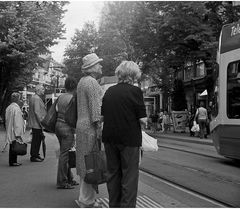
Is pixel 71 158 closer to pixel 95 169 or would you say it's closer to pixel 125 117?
pixel 95 169

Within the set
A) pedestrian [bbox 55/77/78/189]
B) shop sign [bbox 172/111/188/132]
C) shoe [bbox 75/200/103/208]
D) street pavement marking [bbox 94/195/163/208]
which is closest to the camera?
shoe [bbox 75/200/103/208]

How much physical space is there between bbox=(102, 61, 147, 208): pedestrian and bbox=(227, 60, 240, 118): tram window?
17.9ft

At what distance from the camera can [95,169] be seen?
516 centimetres

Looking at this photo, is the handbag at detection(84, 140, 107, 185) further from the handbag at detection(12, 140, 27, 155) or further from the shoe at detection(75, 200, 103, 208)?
the handbag at detection(12, 140, 27, 155)

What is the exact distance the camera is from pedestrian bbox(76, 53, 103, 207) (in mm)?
5301

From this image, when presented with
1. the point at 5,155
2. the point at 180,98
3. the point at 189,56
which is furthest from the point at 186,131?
the point at 5,155

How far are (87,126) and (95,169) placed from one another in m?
0.53

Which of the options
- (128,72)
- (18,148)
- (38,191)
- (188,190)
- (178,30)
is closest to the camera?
(128,72)

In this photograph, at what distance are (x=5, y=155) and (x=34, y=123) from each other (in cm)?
276

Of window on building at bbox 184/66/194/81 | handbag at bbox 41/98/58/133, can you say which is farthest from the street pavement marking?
window on building at bbox 184/66/194/81

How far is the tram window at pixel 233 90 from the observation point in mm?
9789

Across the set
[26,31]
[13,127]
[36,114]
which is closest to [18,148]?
[13,127]

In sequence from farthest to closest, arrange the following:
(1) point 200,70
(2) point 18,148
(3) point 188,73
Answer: (3) point 188,73, (1) point 200,70, (2) point 18,148

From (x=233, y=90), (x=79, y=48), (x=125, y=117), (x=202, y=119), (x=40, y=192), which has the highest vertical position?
(x=79, y=48)
